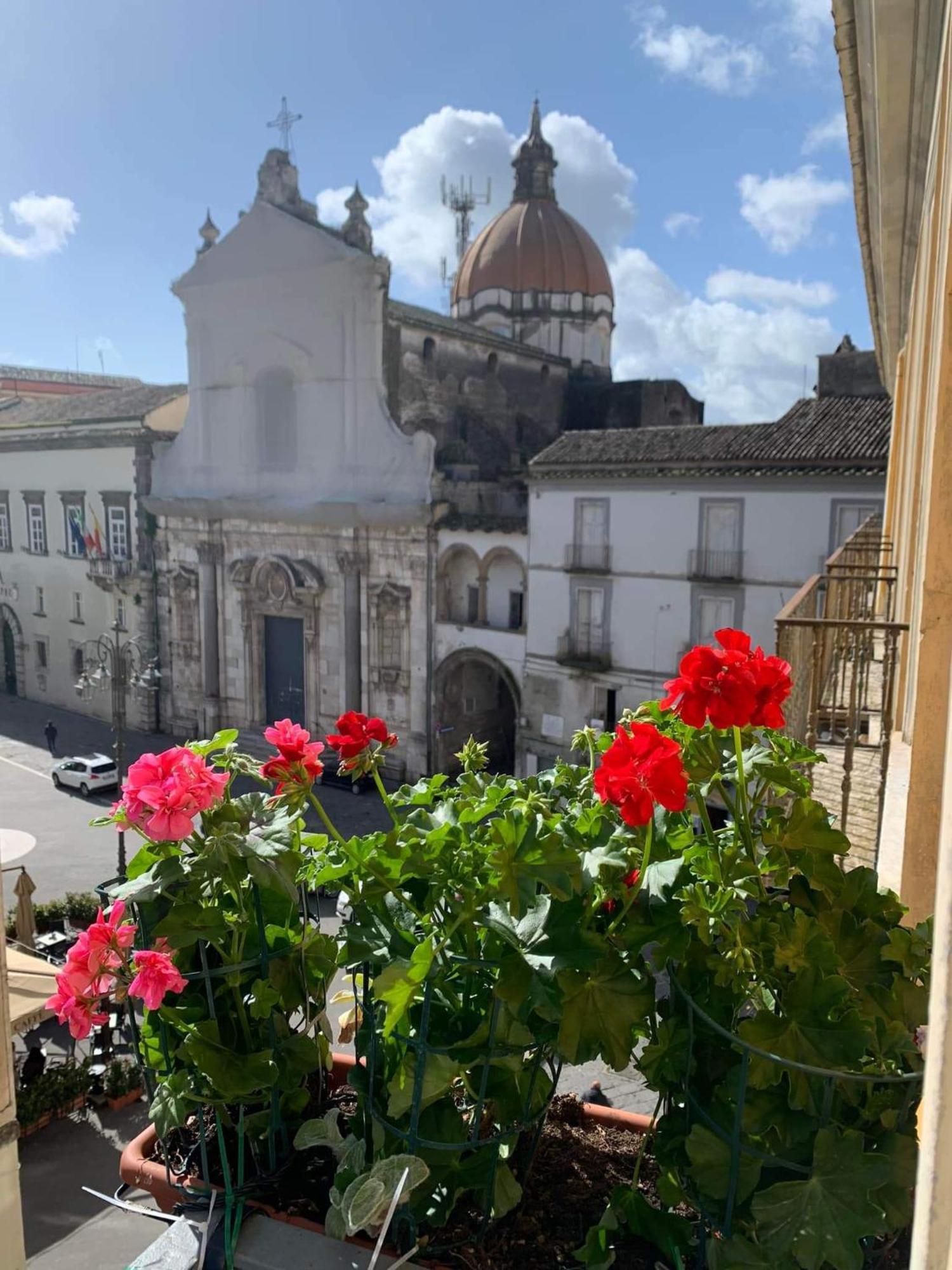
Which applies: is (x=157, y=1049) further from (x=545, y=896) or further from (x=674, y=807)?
(x=674, y=807)

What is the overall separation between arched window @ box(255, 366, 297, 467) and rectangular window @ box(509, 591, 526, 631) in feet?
22.8

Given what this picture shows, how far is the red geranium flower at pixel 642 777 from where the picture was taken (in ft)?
5.70

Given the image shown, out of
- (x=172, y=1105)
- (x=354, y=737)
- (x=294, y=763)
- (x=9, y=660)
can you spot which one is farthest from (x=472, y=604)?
(x=172, y=1105)

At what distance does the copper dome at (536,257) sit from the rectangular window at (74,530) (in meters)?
13.0

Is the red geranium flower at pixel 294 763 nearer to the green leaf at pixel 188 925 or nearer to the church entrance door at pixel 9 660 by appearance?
the green leaf at pixel 188 925

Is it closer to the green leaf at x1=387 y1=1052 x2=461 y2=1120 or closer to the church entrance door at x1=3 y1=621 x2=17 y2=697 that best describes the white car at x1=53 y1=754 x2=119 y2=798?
the church entrance door at x1=3 y1=621 x2=17 y2=697

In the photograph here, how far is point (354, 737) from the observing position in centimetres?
227

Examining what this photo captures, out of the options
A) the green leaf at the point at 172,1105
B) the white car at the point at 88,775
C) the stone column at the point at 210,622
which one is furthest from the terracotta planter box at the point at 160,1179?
the stone column at the point at 210,622

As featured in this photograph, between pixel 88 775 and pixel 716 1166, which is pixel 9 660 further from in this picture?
pixel 716 1166

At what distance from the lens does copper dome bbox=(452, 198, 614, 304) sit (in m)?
29.7

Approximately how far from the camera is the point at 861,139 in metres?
5.35

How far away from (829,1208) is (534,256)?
1201 inches

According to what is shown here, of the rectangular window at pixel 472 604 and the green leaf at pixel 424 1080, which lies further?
the rectangular window at pixel 472 604

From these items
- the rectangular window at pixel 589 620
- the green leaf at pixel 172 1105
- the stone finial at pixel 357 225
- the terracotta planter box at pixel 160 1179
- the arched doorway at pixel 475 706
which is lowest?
the arched doorway at pixel 475 706
